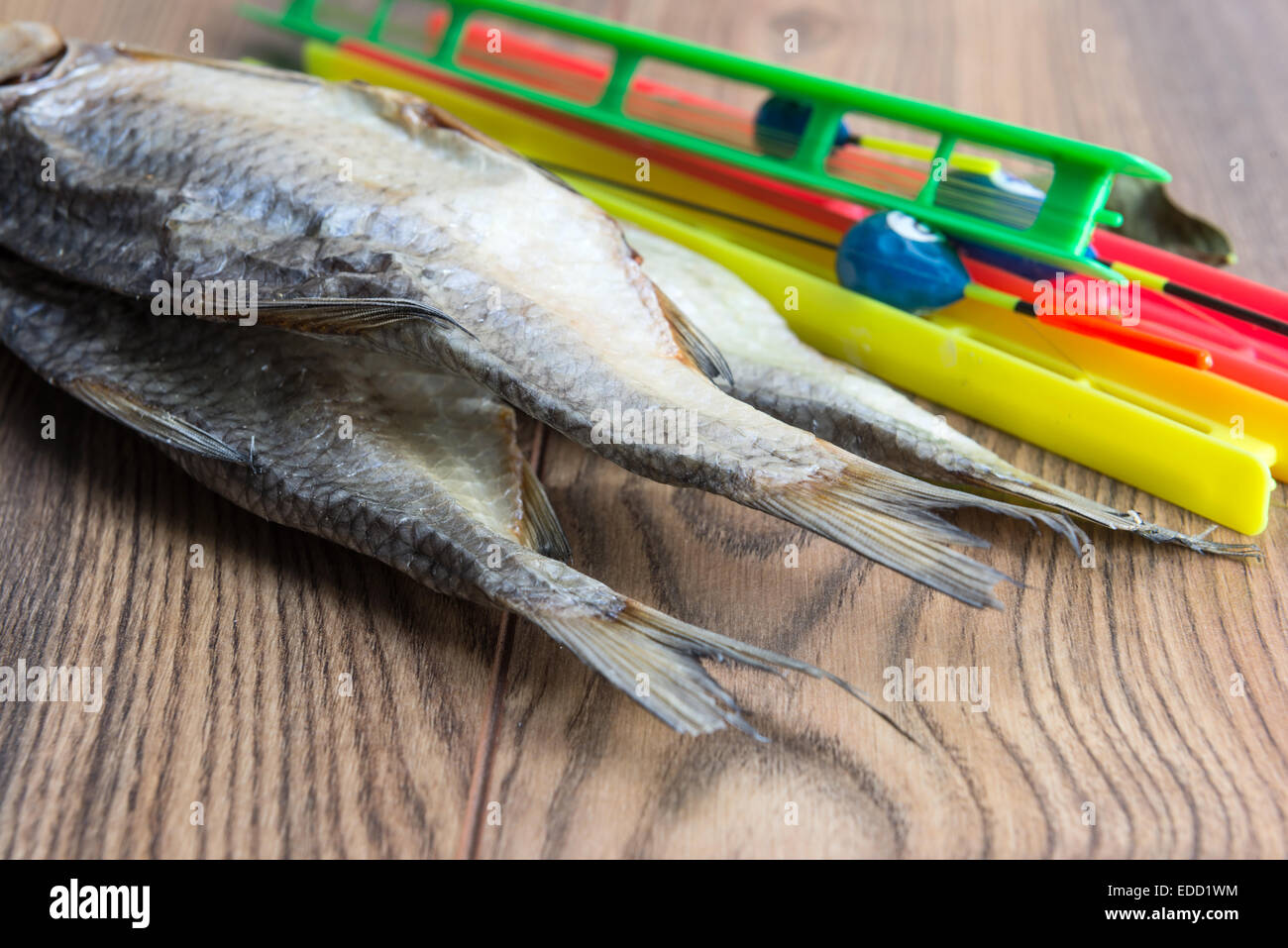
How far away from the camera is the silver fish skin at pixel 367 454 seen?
96cm

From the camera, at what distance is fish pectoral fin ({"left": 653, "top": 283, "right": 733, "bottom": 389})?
3.92ft

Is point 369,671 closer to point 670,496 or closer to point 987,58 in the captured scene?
point 670,496

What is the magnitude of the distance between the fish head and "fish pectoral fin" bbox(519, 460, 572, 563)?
879 mm

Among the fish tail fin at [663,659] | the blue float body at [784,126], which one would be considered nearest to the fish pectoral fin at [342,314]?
the fish tail fin at [663,659]

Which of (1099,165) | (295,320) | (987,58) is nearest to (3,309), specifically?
(295,320)

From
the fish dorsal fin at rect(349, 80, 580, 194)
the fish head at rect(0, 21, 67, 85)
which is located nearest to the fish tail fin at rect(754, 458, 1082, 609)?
the fish dorsal fin at rect(349, 80, 580, 194)

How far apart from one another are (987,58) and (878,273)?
100cm

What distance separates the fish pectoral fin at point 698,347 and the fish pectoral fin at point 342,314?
0.74 feet

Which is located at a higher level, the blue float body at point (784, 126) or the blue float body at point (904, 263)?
the blue float body at point (784, 126)
